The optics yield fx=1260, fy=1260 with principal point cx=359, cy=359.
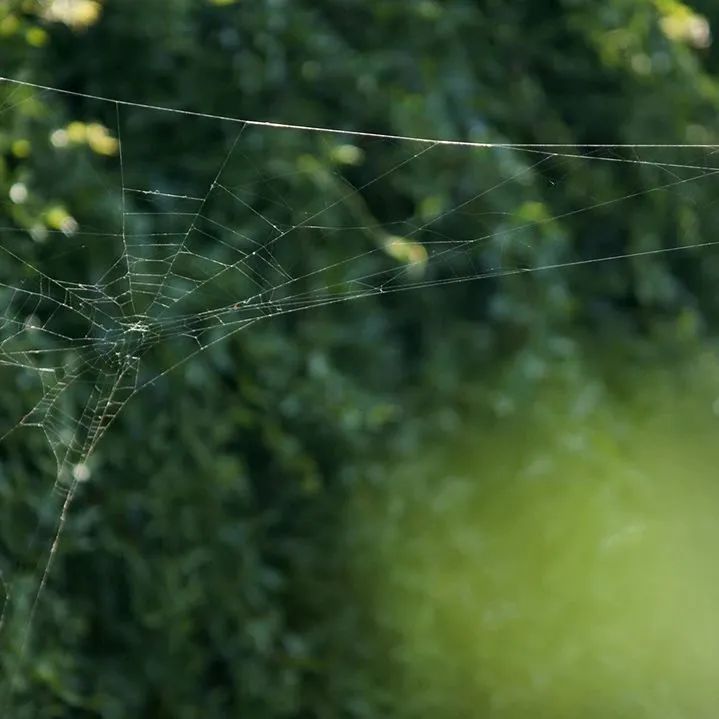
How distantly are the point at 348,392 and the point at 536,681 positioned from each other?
0.99 m

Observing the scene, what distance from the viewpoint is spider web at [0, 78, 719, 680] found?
2.60 m

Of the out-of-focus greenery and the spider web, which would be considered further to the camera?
the out-of-focus greenery

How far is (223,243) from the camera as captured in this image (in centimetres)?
282

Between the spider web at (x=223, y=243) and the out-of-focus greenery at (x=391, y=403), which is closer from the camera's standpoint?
the spider web at (x=223, y=243)

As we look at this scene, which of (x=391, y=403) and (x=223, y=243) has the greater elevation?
(x=223, y=243)

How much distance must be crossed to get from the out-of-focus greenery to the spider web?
0.05 ft

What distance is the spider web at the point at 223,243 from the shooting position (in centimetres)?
260

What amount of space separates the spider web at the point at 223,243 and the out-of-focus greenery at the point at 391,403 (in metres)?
0.01

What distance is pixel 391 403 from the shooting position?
310cm

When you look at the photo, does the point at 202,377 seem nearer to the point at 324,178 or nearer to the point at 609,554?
the point at 324,178

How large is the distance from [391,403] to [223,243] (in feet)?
1.97

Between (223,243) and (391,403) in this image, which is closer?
(223,243)

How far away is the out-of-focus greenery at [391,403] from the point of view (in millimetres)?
2750

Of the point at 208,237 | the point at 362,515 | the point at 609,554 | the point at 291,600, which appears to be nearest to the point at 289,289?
the point at 208,237
